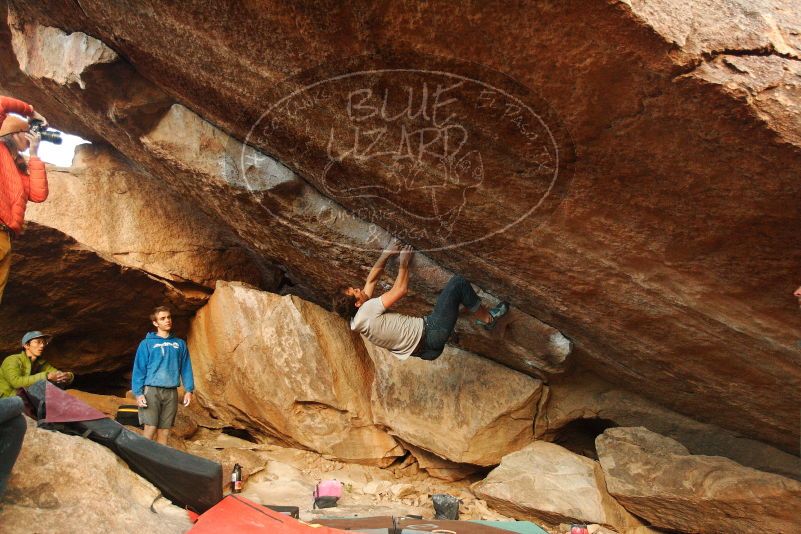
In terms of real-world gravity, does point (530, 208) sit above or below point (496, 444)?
above

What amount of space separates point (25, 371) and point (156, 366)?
123 centimetres

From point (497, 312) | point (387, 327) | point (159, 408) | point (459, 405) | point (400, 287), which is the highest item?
point (400, 287)

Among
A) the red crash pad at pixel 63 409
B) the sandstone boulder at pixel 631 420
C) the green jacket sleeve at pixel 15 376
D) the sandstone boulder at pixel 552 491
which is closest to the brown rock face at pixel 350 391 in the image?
the sandstone boulder at pixel 631 420

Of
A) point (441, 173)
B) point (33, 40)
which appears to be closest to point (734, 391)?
point (441, 173)

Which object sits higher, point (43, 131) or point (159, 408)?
point (43, 131)

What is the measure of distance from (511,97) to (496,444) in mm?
4367

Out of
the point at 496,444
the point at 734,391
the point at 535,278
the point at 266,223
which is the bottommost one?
the point at 496,444

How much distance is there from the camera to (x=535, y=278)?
501 cm

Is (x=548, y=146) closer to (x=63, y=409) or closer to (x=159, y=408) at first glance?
(x=63, y=409)

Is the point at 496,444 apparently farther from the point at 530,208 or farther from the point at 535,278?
the point at 530,208

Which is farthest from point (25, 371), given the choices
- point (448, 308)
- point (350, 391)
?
point (448, 308)

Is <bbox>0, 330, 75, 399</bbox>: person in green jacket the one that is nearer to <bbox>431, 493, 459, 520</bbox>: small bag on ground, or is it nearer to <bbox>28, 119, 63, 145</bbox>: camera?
<bbox>28, 119, 63, 145</bbox>: camera

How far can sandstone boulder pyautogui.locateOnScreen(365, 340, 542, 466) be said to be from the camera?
254 inches

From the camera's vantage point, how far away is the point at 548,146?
3.64 meters
